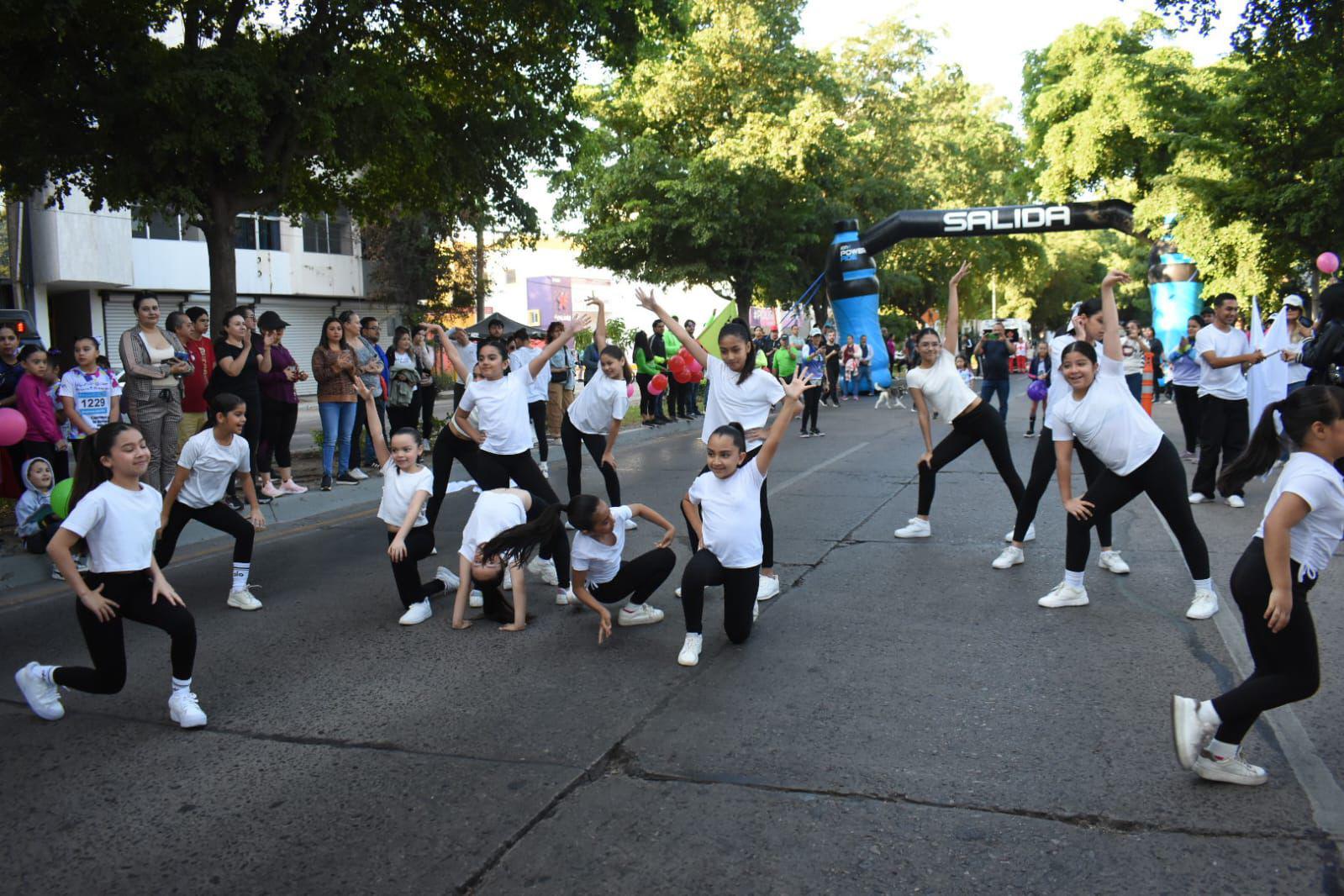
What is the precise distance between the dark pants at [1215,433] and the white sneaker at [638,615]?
19.4 feet

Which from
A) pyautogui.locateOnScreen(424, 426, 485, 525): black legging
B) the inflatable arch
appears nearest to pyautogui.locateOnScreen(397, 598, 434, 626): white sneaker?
pyautogui.locateOnScreen(424, 426, 485, 525): black legging

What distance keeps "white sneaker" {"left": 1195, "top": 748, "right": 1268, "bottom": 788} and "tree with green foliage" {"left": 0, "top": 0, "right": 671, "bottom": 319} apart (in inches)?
390

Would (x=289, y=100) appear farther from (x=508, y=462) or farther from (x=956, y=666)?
(x=956, y=666)

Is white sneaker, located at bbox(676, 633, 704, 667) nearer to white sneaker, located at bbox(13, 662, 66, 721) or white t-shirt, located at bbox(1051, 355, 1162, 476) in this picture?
white t-shirt, located at bbox(1051, 355, 1162, 476)

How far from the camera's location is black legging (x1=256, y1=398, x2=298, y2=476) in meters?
10.7

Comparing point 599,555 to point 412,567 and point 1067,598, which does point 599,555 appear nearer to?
point 412,567

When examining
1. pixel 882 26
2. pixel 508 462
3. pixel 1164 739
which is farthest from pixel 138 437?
pixel 882 26

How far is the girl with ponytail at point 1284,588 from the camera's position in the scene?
3.50m

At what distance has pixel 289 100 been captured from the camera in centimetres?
1107

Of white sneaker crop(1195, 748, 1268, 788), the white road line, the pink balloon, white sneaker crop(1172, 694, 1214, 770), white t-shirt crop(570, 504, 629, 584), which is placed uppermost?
the pink balloon

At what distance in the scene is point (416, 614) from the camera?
6230mm

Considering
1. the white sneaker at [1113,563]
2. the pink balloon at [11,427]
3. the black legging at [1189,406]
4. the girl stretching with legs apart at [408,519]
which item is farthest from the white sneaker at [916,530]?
the pink balloon at [11,427]

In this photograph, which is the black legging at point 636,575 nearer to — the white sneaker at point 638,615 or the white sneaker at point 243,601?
the white sneaker at point 638,615

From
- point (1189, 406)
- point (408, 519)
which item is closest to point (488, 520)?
point (408, 519)
